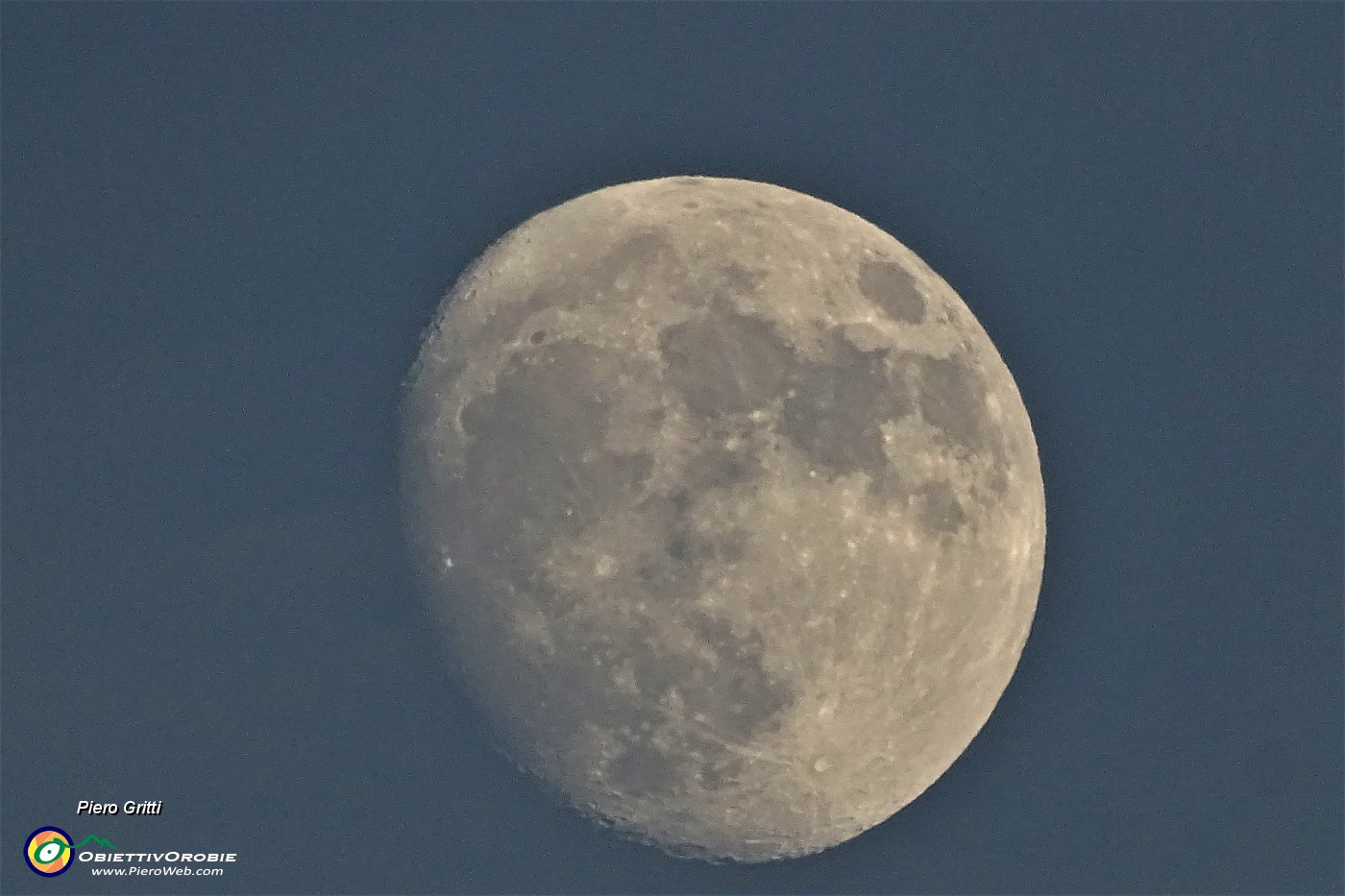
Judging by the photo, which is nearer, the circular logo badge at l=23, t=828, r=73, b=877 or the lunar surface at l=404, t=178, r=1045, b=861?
the lunar surface at l=404, t=178, r=1045, b=861

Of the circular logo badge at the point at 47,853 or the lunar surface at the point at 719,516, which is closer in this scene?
the lunar surface at the point at 719,516

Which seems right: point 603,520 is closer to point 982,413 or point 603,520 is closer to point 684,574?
point 684,574

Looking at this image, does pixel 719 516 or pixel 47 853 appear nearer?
pixel 719 516

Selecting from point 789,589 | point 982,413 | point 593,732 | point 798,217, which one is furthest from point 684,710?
point 798,217

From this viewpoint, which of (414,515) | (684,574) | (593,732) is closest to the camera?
(684,574)
